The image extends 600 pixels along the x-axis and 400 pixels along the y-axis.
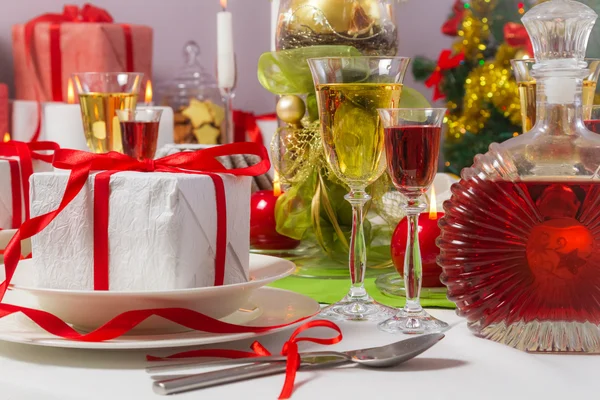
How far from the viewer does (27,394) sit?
2.60 ft

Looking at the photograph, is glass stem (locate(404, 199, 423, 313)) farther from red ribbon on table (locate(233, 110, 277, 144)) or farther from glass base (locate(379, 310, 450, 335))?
red ribbon on table (locate(233, 110, 277, 144))

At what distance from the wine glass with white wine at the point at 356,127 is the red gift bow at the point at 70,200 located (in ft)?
0.33

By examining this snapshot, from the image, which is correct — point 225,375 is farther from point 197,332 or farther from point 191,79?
point 191,79

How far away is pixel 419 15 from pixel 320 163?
322 cm

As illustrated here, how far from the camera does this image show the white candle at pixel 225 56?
113 inches

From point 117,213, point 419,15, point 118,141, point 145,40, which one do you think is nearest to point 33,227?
point 117,213

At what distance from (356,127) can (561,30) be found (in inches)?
10.9

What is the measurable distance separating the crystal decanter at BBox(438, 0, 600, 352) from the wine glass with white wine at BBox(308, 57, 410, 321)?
0.17 metres

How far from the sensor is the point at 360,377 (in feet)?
2.64

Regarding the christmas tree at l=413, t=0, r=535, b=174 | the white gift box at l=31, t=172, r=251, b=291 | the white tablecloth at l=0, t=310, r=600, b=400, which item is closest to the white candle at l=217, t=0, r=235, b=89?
the christmas tree at l=413, t=0, r=535, b=174

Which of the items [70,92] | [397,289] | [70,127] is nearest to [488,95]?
[70,127]

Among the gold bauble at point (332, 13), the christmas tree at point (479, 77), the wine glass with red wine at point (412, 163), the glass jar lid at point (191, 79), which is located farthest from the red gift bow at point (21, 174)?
the christmas tree at point (479, 77)

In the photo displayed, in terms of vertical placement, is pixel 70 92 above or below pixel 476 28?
below

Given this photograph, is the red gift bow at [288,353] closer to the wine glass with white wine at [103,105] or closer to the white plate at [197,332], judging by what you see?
the white plate at [197,332]
